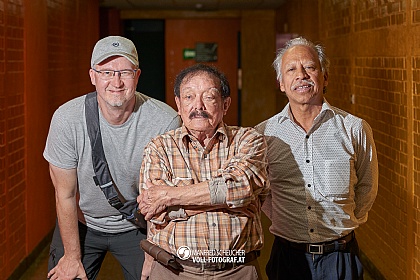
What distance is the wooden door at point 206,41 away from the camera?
1087 centimetres

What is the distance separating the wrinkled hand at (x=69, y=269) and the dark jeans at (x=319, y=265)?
2.68 ft

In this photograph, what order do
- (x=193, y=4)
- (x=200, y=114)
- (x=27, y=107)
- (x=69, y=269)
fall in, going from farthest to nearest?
(x=193, y=4)
(x=27, y=107)
(x=69, y=269)
(x=200, y=114)

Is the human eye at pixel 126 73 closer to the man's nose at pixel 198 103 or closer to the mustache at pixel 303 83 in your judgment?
the man's nose at pixel 198 103

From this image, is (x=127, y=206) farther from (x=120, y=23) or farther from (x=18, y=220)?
(x=120, y=23)

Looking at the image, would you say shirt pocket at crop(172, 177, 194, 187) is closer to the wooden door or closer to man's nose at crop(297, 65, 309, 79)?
man's nose at crop(297, 65, 309, 79)

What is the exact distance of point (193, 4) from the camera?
380 inches

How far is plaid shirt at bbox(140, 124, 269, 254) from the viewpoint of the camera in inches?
87.3

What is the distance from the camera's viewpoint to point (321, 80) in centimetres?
269

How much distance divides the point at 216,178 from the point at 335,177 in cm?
61

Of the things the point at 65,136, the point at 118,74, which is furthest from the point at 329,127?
the point at 65,136

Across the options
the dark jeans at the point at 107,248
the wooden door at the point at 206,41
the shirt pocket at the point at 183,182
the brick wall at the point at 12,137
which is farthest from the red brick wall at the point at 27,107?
the wooden door at the point at 206,41

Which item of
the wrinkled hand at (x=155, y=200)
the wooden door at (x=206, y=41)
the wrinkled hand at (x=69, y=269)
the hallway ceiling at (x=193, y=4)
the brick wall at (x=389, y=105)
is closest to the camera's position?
the wrinkled hand at (x=155, y=200)

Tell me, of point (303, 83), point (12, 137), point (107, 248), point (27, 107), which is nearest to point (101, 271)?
point (12, 137)

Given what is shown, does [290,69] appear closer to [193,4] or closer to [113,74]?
[113,74]
